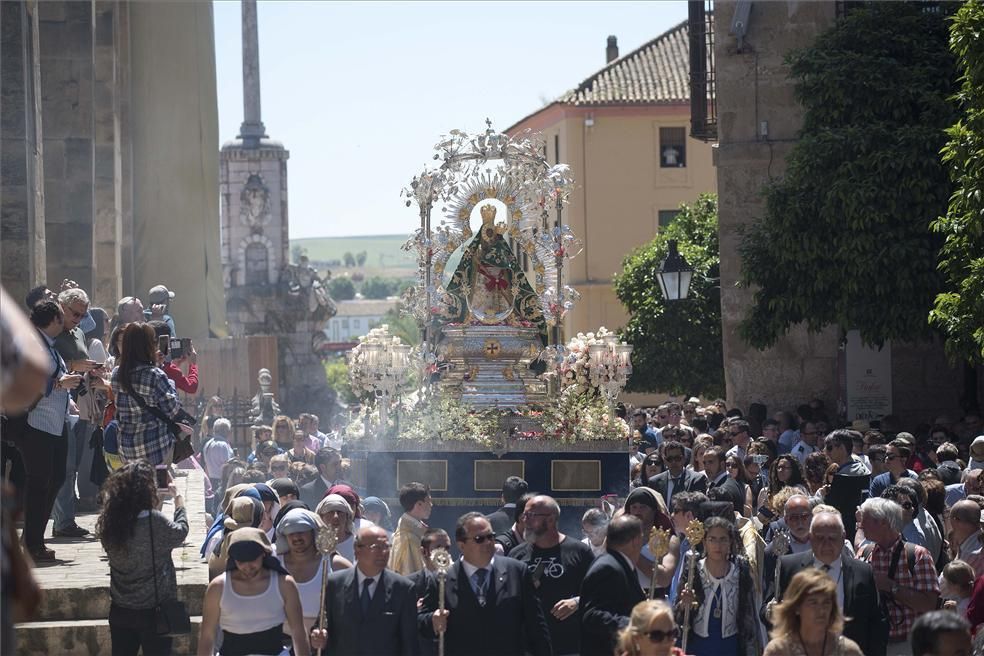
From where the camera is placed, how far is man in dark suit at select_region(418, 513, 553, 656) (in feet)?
26.0

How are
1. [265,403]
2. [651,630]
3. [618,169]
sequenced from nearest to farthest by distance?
[651,630]
[265,403]
[618,169]

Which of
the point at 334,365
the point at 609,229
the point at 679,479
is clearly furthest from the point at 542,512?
the point at 334,365

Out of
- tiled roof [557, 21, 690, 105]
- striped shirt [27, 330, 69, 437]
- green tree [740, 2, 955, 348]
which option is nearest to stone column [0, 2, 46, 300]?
striped shirt [27, 330, 69, 437]

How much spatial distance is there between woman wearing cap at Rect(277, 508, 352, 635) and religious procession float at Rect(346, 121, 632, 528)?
7918 millimetres

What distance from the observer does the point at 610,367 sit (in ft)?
56.6

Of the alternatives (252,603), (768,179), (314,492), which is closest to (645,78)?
(768,179)

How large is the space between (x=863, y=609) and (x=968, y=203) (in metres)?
7.57

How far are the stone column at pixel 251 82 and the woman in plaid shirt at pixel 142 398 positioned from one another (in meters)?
55.8

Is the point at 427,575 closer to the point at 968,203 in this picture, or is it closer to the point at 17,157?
the point at 17,157

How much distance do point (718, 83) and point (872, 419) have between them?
215 inches

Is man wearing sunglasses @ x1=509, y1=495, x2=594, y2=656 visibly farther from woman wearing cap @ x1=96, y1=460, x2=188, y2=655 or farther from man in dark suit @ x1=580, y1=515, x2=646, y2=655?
woman wearing cap @ x1=96, y1=460, x2=188, y2=655

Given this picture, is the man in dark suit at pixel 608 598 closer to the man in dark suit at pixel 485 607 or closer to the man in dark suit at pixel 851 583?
the man in dark suit at pixel 485 607

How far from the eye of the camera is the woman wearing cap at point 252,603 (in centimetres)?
735

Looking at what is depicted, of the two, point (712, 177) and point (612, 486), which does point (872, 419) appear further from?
point (712, 177)
